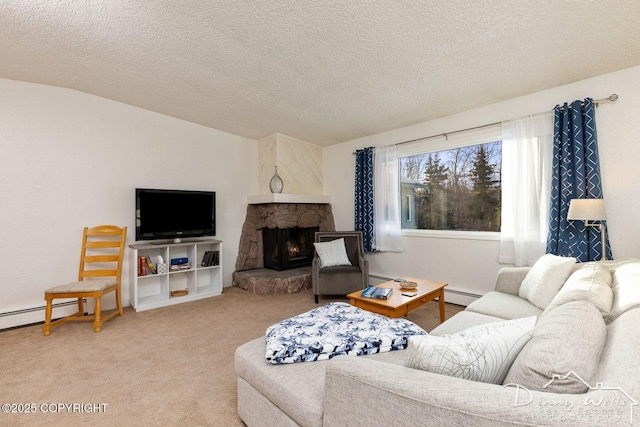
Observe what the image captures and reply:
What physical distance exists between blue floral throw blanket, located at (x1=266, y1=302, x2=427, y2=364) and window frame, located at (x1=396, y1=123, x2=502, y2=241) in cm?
213

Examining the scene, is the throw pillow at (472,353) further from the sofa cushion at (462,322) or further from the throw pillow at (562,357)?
the sofa cushion at (462,322)

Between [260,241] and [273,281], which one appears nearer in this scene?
[273,281]

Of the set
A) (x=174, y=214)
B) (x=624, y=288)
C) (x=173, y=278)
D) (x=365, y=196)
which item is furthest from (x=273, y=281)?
(x=624, y=288)

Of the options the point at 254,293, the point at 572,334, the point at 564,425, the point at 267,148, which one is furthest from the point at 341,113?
the point at 564,425

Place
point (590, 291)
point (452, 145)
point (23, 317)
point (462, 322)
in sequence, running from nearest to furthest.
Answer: point (590, 291) < point (462, 322) < point (23, 317) < point (452, 145)

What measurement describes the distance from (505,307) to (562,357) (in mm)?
1541

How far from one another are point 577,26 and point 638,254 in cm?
197

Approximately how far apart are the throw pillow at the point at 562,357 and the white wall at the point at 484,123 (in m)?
2.35

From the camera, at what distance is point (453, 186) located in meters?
3.72

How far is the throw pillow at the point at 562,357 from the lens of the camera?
0.73m

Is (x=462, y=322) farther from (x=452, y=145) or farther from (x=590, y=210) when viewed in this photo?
(x=452, y=145)

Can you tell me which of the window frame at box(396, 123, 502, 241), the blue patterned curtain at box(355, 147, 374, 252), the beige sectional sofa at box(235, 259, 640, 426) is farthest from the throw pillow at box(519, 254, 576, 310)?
the blue patterned curtain at box(355, 147, 374, 252)

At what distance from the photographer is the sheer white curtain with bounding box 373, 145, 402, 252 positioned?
4.09 meters

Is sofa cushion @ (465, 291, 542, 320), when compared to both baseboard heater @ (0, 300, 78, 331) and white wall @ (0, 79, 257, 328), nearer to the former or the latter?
white wall @ (0, 79, 257, 328)
